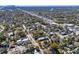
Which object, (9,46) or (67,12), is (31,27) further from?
(67,12)

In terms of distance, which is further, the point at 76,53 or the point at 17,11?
the point at 17,11

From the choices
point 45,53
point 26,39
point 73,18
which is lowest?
point 45,53

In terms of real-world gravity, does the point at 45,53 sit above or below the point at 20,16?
below

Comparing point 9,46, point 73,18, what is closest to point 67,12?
point 73,18
